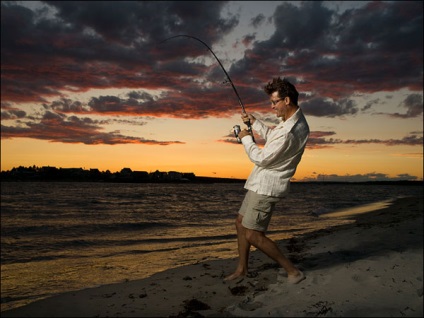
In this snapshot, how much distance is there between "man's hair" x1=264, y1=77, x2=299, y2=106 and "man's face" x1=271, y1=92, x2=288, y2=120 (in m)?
0.05

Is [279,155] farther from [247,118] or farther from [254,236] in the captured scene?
[254,236]

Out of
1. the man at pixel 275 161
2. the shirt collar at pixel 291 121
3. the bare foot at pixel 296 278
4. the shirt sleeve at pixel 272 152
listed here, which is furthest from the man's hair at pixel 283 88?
the bare foot at pixel 296 278

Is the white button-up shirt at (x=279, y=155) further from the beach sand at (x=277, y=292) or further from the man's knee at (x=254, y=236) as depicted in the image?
the beach sand at (x=277, y=292)

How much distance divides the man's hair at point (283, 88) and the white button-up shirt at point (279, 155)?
0.21m

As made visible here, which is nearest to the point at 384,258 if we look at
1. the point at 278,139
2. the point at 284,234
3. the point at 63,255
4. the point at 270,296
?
the point at 270,296

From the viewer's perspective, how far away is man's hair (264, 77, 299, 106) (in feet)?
13.8

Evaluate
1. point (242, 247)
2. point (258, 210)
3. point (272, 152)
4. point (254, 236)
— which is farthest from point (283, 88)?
point (242, 247)

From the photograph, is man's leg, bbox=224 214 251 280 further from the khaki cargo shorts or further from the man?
the khaki cargo shorts

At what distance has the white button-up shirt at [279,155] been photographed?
3.96 m

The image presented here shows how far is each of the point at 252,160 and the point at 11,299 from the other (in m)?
4.11

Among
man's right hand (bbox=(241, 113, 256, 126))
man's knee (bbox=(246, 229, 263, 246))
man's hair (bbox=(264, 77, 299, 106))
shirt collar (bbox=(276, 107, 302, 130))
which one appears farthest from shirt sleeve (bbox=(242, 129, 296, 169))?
man's knee (bbox=(246, 229, 263, 246))

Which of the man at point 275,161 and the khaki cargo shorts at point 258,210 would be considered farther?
the khaki cargo shorts at point 258,210

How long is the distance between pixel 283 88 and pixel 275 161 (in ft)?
2.96

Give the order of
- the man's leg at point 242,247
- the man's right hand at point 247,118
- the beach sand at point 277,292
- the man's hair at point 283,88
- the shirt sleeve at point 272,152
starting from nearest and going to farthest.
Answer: the beach sand at point 277,292
the shirt sleeve at point 272,152
the man's hair at point 283,88
the man's leg at point 242,247
the man's right hand at point 247,118
